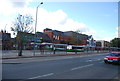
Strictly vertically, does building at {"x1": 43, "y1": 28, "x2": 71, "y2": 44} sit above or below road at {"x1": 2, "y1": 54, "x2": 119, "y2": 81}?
above

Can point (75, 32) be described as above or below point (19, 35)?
above

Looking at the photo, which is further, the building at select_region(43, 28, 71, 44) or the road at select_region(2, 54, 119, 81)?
the building at select_region(43, 28, 71, 44)

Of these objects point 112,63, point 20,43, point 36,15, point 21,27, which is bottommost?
point 112,63

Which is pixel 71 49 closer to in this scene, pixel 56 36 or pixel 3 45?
pixel 3 45

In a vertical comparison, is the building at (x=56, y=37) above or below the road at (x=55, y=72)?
above

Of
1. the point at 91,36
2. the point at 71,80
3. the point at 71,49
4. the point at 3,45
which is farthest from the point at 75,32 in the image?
the point at 71,80

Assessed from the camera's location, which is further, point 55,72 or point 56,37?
point 56,37

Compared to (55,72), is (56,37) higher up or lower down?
higher up

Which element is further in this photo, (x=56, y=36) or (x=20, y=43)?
(x=56, y=36)

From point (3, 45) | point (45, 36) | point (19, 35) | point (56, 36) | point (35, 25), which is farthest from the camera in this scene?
point (56, 36)

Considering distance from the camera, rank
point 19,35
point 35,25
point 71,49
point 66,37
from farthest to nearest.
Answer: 1. point 66,37
2. point 71,49
3. point 35,25
4. point 19,35

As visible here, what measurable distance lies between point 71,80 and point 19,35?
2139 centimetres

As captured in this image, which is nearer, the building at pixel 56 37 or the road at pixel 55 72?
the road at pixel 55 72

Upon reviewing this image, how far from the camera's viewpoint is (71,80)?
332 inches
